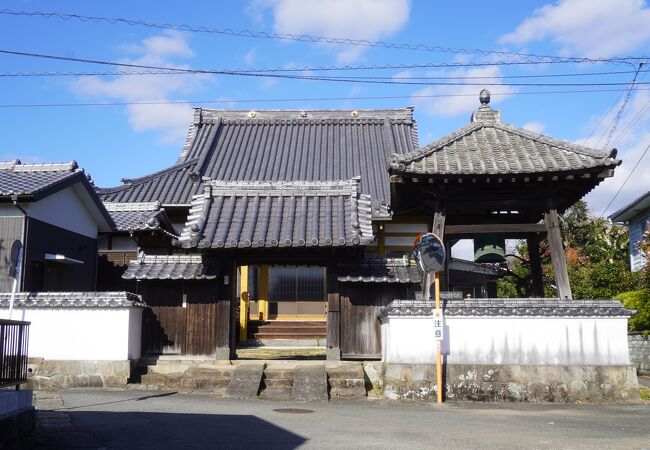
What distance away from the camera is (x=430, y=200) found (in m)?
13.4

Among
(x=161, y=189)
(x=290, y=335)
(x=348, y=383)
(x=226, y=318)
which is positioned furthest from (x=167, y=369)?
(x=161, y=189)

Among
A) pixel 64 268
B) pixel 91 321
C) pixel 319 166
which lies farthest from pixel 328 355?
pixel 319 166

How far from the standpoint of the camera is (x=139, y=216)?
18.5 metres

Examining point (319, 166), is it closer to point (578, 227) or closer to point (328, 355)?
point (328, 355)

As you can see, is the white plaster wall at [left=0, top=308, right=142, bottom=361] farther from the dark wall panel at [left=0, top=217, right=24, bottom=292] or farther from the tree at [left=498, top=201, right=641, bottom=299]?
the tree at [left=498, top=201, right=641, bottom=299]

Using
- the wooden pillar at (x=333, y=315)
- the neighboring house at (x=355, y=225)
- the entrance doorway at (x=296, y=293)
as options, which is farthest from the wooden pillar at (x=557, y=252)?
the entrance doorway at (x=296, y=293)

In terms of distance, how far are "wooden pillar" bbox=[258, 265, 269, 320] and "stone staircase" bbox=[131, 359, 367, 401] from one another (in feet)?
25.6

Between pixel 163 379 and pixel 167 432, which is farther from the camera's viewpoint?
pixel 163 379

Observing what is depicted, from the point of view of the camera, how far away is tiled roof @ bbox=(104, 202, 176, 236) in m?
17.1

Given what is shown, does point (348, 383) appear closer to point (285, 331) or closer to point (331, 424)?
point (331, 424)

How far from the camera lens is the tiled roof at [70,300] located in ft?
42.9

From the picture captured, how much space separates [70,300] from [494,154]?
364 inches

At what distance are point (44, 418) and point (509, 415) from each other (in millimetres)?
7080

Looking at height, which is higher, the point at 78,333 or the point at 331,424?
the point at 78,333
